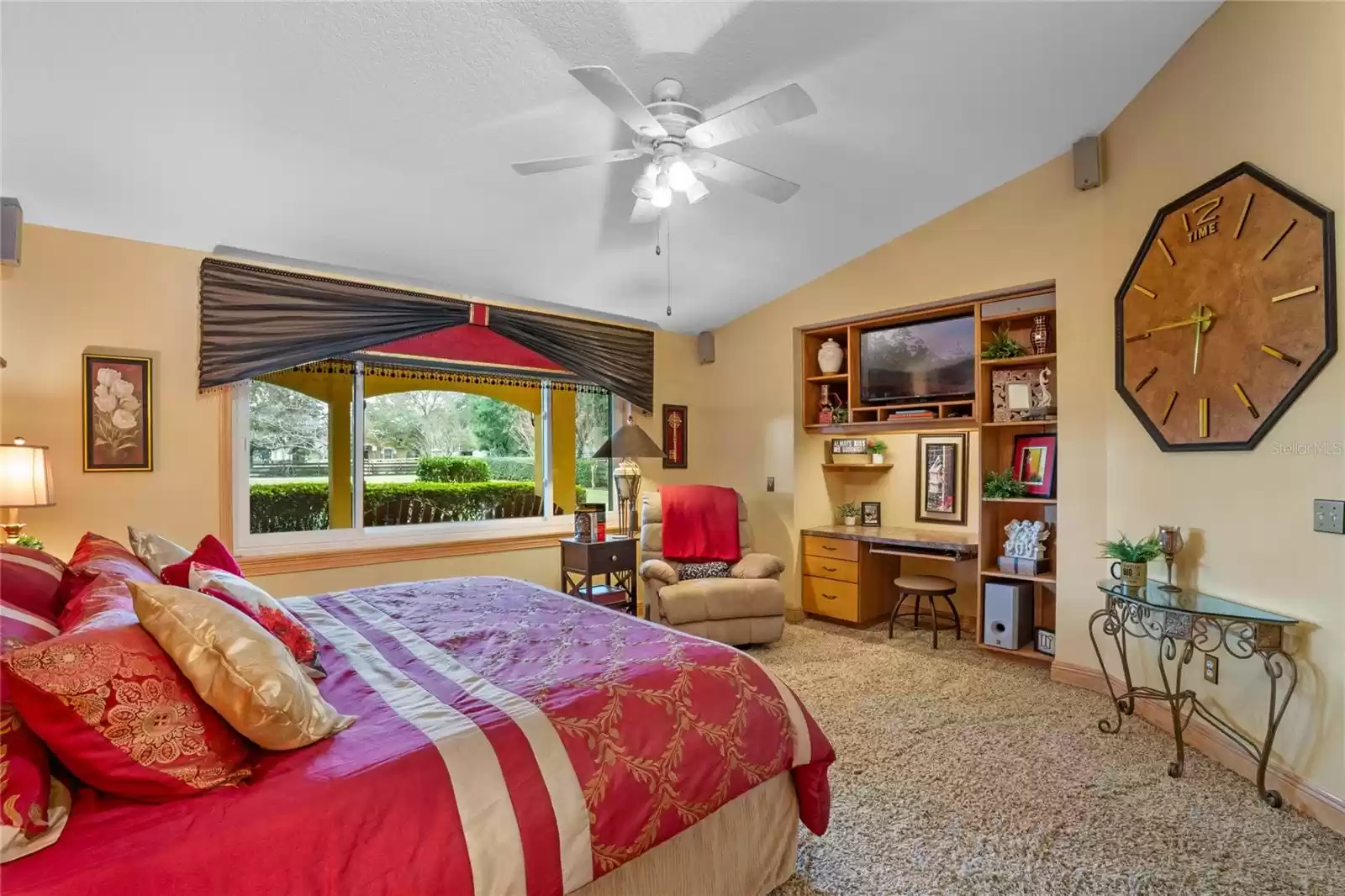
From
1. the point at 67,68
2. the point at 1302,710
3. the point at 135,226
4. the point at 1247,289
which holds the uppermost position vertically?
the point at 67,68

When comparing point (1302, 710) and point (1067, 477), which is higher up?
point (1067, 477)

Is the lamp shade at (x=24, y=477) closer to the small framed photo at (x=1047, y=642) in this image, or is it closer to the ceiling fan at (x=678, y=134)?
the ceiling fan at (x=678, y=134)

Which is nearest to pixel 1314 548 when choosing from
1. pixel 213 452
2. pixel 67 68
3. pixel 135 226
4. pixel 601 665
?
pixel 601 665

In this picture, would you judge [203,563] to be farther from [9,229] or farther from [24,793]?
[9,229]

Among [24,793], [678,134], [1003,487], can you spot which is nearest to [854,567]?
[1003,487]

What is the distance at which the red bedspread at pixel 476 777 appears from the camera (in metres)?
1.08

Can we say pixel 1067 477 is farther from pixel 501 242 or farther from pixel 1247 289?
pixel 501 242

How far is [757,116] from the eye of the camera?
214 cm

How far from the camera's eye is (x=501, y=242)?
370 cm

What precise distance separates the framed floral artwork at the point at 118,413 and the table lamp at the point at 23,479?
1.33 ft

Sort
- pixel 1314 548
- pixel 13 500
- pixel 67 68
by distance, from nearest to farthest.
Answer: pixel 67 68 → pixel 1314 548 → pixel 13 500

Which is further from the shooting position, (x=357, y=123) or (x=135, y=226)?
(x=135, y=226)

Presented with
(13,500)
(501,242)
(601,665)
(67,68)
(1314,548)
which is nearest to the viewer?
(601,665)

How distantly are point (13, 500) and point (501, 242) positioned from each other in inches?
94.6
